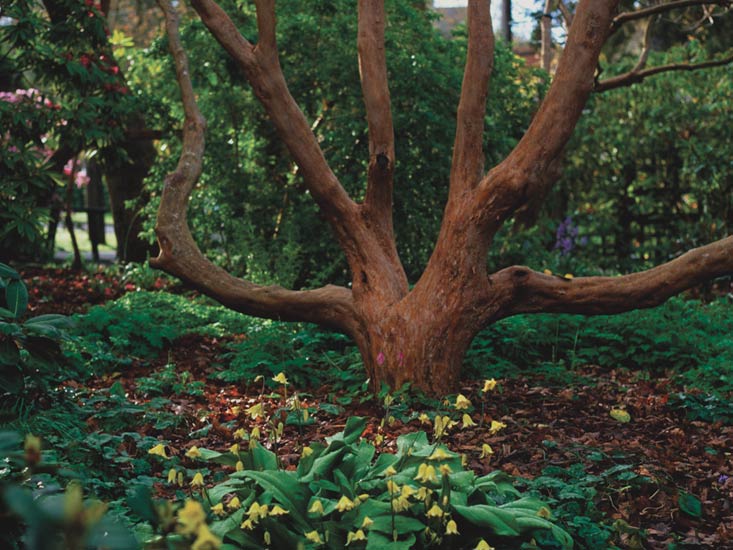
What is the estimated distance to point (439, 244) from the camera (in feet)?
17.3

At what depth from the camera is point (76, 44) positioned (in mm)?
8133

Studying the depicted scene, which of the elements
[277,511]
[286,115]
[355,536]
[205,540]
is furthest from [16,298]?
[205,540]

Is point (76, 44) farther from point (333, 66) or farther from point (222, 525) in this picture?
point (222, 525)

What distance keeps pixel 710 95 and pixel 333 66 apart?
16.7 ft

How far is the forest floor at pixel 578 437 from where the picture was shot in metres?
3.67

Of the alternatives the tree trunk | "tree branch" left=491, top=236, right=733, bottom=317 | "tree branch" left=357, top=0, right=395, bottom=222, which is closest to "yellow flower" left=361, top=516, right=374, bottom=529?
"tree branch" left=491, top=236, right=733, bottom=317

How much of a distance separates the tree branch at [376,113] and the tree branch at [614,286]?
94cm

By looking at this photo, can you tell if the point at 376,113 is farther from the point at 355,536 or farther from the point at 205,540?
the point at 205,540

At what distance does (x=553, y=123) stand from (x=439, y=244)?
3.29 ft

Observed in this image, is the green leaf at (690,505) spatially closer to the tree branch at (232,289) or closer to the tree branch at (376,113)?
the tree branch at (232,289)

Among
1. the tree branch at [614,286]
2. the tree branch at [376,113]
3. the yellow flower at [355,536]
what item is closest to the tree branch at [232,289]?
the tree branch at [376,113]

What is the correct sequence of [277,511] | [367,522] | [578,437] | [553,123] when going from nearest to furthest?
[367,522], [277,511], [578,437], [553,123]

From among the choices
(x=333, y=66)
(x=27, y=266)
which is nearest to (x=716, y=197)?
(x=333, y=66)

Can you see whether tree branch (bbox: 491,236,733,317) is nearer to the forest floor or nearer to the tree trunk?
the forest floor
